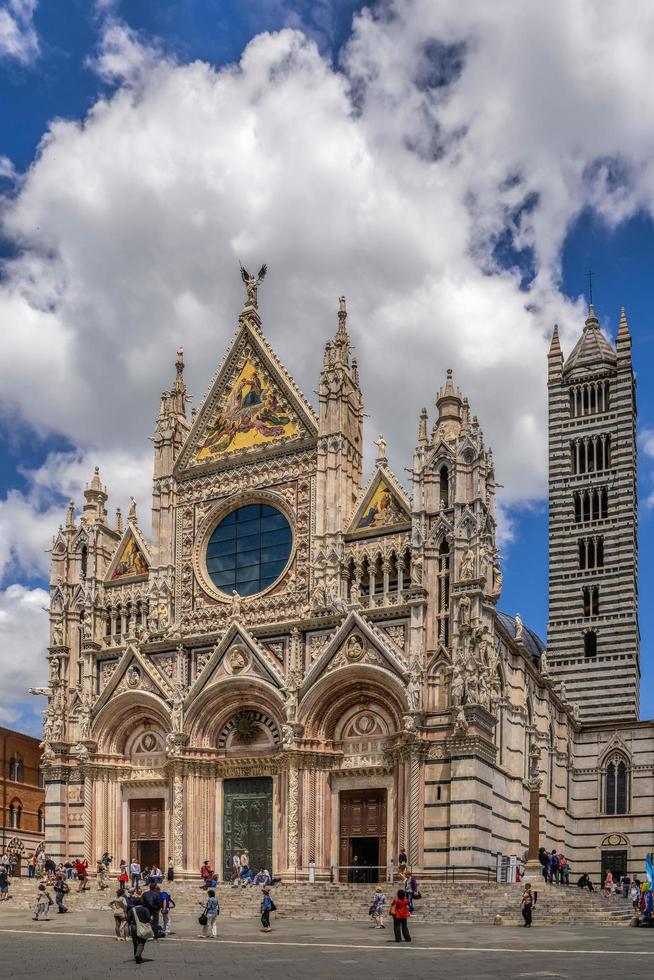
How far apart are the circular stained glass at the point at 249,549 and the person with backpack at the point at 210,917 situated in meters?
16.1

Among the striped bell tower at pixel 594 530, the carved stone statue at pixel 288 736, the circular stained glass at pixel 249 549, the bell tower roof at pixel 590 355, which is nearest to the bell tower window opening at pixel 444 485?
the circular stained glass at pixel 249 549

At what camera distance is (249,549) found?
4322cm

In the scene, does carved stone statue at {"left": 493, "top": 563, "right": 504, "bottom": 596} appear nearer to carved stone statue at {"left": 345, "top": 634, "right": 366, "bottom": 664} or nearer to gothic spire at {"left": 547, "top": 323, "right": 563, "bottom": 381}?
carved stone statue at {"left": 345, "top": 634, "right": 366, "bottom": 664}

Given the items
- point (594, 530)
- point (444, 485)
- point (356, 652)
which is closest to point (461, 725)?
point (356, 652)

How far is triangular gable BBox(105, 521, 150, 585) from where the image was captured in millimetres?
45656

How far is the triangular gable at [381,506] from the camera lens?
132ft

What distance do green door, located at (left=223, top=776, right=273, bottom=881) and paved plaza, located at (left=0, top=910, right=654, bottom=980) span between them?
855 cm

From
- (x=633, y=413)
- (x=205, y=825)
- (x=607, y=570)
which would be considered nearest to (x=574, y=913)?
(x=205, y=825)

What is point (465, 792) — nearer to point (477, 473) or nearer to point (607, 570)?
point (477, 473)

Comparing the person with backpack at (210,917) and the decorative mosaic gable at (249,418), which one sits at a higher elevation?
the decorative mosaic gable at (249,418)

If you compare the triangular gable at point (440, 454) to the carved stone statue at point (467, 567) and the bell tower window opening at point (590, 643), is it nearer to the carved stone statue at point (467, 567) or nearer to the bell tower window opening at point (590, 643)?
the carved stone statue at point (467, 567)

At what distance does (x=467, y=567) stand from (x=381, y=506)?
4551 mm

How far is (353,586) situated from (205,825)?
10.0 meters

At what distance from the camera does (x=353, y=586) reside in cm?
3988
